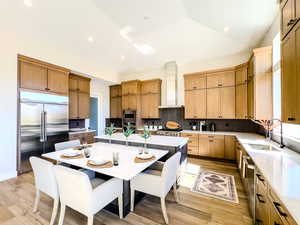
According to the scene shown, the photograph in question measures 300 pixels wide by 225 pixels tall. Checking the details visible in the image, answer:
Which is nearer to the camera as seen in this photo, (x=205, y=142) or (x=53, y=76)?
(x=53, y=76)

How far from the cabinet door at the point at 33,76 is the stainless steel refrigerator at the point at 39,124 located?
0.18m

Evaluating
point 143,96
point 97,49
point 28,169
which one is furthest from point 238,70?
point 28,169

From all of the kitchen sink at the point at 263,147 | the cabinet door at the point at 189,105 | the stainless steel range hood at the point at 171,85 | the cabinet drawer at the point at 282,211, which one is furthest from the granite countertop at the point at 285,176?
the stainless steel range hood at the point at 171,85

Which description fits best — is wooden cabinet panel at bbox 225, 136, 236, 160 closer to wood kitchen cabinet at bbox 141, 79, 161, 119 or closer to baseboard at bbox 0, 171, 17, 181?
wood kitchen cabinet at bbox 141, 79, 161, 119

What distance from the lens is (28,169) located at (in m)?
3.29

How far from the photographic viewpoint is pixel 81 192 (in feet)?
4.61

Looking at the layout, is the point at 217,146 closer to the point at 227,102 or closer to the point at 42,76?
the point at 227,102

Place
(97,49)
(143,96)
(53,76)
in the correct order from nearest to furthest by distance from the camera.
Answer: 1. (53,76)
2. (97,49)
3. (143,96)

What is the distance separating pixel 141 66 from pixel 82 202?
5.04 metres

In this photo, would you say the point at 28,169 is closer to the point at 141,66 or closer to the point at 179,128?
the point at 179,128

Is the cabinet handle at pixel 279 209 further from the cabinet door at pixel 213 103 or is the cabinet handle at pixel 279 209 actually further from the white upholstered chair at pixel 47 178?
the cabinet door at pixel 213 103

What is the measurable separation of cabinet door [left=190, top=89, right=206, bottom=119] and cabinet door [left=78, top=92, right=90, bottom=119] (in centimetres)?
378

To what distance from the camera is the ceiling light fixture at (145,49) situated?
4.43 m

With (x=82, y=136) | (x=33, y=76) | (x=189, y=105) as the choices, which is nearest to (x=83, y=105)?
(x=82, y=136)
